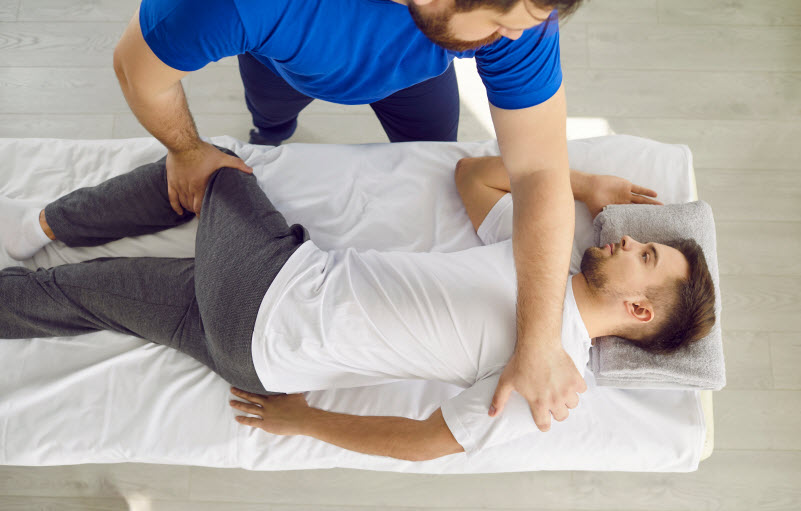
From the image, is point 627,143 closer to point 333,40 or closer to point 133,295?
point 333,40

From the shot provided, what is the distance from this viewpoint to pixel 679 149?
1.50 m

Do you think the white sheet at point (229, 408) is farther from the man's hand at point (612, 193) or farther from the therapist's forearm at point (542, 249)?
the therapist's forearm at point (542, 249)

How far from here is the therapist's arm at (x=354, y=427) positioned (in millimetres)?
1168

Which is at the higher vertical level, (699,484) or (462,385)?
(462,385)

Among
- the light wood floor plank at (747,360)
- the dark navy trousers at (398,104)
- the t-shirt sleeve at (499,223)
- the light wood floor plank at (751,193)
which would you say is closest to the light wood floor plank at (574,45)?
the light wood floor plank at (751,193)

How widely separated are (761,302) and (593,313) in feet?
2.85

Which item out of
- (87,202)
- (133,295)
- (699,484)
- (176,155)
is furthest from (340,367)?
(699,484)

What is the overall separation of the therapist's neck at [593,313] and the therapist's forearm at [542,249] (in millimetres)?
135

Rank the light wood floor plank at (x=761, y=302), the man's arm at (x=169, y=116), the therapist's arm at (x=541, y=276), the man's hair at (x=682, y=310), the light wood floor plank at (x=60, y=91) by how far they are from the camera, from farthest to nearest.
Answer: the light wood floor plank at (x=60, y=91)
the light wood floor plank at (x=761, y=302)
the man's hair at (x=682, y=310)
the therapist's arm at (x=541, y=276)
the man's arm at (x=169, y=116)

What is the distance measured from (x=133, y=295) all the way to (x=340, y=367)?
49cm

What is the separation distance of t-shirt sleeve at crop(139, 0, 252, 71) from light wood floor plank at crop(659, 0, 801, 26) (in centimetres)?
182

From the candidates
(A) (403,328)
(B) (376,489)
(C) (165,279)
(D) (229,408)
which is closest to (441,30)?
(A) (403,328)

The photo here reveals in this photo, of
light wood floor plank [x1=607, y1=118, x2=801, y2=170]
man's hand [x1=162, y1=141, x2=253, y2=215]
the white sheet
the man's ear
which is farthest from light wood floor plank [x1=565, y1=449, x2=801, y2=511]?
man's hand [x1=162, y1=141, x2=253, y2=215]

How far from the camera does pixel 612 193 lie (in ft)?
4.58
